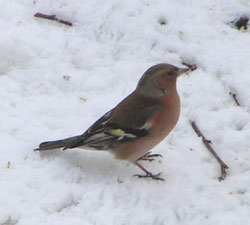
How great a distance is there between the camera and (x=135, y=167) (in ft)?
16.8

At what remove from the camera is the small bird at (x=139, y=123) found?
4.85 m

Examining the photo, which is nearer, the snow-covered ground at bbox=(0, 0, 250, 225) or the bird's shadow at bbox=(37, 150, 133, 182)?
the snow-covered ground at bbox=(0, 0, 250, 225)

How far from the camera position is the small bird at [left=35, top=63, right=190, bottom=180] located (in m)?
4.85

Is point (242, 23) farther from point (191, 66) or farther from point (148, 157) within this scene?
point (148, 157)

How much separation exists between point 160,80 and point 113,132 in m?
0.51

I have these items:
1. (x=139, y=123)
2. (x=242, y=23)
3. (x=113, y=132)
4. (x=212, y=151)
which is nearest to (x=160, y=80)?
(x=139, y=123)

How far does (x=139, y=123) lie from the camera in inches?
191

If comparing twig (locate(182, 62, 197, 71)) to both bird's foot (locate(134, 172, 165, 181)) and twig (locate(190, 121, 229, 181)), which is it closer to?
A: twig (locate(190, 121, 229, 181))

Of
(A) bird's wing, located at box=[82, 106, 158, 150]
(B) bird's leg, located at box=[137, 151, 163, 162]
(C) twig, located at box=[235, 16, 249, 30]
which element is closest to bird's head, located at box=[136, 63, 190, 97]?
(A) bird's wing, located at box=[82, 106, 158, 150]

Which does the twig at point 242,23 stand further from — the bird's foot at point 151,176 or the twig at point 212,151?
the bird's foot at point 151,176

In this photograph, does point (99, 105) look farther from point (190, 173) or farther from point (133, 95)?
point (190, 173)

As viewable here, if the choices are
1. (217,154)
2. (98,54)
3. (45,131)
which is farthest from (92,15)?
(217,154)

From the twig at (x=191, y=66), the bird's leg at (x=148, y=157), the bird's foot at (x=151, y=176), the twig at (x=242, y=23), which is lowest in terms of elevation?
the bird's leg at (x=148, y=157)

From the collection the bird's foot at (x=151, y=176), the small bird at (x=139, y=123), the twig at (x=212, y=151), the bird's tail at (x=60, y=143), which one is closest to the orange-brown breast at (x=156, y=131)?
the small bird at (x=139, y=123)
